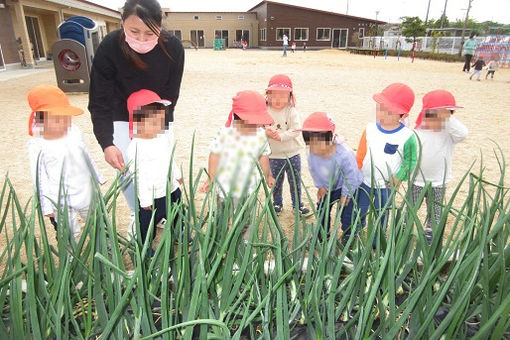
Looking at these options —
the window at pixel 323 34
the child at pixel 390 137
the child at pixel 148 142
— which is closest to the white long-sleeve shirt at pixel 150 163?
the child at pixel 148 142

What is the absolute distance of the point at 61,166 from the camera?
5.65 ft

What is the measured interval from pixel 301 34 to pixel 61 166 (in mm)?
37870

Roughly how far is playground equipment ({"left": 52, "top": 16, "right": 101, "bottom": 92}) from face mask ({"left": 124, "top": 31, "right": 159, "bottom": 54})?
263 inches

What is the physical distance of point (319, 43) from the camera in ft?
122

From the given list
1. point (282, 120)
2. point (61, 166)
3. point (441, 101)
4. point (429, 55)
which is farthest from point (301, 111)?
point (429, 55)

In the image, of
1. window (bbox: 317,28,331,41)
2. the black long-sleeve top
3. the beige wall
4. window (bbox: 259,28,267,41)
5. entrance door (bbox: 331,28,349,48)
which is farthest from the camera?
the beige wall

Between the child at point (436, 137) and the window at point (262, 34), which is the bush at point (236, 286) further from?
the window at point (262, 34)

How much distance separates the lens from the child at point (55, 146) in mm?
1663

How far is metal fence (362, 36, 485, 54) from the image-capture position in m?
25.0

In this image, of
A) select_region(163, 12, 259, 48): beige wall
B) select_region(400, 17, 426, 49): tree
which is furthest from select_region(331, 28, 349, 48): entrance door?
select_region(163, 12, 259, 48): beige wall

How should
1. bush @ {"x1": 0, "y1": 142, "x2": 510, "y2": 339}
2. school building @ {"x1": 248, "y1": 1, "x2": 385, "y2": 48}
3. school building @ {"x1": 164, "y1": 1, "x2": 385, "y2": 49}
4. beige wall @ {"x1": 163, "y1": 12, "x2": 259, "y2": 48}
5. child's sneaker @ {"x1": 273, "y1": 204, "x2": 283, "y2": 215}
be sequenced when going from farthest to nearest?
beige wall @ {"x1": 163, "y1": 12, "x2": 259, "y2": 48}
school building @ {"x1": 164, "y1": 1, "x2": 385, "y2": 49}
school building @ {"x1": 248, "y1": 1, "x2": 385, "y2": 48}
child's sneaker @ {"x1": 273, "y1": 204, "x2": 283, "y2": 215}
bush @ {"x1": 0, "y1": 142, "x2": 510, "y2": 339}

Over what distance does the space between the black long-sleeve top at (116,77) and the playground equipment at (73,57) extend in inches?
257

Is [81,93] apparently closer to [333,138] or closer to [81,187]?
[81,187]

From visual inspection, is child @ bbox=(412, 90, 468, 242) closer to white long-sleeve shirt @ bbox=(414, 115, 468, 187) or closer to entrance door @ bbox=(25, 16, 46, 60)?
white long-sleeve shirt @ bbox=(414, 115, 468, 187)
